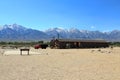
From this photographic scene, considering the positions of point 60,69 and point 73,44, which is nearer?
point 60,69

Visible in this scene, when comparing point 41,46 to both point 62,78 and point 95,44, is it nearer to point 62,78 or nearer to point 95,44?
point 95,44

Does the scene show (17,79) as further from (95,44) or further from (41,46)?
(95,44)

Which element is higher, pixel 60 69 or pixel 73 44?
pixel 73 44

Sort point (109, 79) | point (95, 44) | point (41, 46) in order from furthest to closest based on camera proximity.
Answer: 1. point (95, 44)
2. point (41, 46)
3. point (109, 79)

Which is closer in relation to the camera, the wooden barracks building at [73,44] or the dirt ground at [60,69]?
the dirt ground at [60,69]

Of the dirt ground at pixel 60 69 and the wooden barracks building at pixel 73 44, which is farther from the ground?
the wooden barracks building at pixel 73 44

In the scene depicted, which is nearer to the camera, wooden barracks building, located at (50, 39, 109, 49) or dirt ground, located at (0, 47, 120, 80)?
dirt ground, located at (0, 47, 120, 80)

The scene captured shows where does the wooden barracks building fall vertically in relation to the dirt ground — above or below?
above

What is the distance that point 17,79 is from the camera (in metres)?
14.1

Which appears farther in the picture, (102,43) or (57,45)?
(102,43)

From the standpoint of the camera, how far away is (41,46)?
248 feet

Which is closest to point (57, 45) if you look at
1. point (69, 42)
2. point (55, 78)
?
point (69, 42)

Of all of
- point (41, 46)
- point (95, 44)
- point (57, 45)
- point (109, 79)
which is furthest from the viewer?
point (95, 44)

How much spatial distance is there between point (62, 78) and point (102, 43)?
79602 mm
